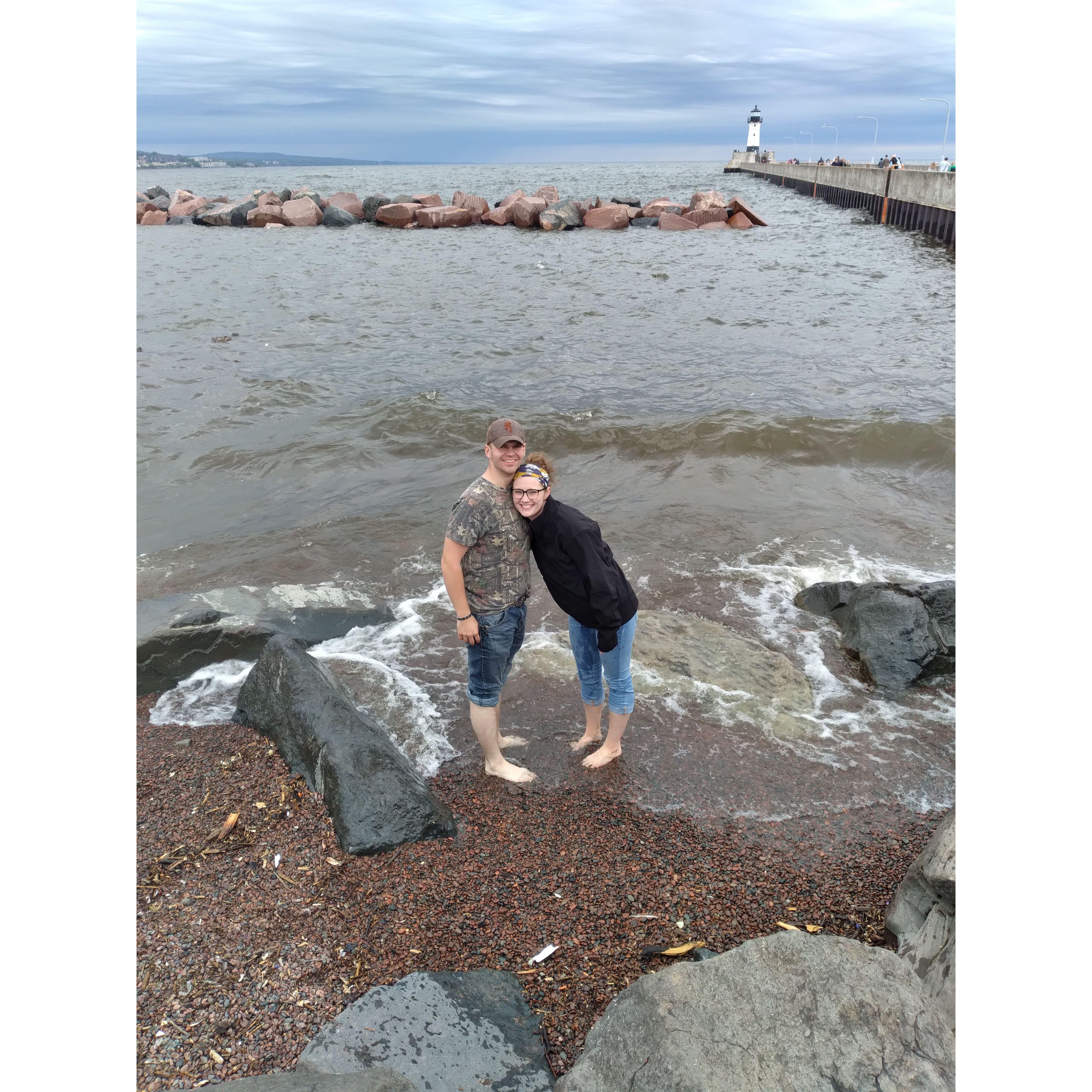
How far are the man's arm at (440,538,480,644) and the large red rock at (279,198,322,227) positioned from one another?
46.1m

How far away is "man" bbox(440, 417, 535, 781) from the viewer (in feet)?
12.4

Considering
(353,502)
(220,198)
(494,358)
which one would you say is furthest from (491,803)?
(220,198)

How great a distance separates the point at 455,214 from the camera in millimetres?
42594

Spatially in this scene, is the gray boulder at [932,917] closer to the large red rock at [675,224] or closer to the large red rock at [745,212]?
the large red rock at [675,224]

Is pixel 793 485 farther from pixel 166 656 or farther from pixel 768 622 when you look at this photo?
pixel 166 656

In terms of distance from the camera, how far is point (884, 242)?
1447 inches

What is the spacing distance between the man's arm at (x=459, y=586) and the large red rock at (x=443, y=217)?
42647 millimetres

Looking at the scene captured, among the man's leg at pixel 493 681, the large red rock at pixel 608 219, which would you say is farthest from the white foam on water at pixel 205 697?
the large red rock at pixel 608 219

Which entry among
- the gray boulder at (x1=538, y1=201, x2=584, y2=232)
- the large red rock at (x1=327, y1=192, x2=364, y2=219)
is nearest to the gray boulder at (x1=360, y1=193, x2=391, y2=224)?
the large red rock at (x1=327, y1=192, x2=364, y2=219)

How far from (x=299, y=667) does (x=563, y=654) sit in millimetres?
2202

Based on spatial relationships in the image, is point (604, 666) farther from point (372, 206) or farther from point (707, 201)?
point (707, 201)

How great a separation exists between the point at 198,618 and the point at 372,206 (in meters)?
45.1

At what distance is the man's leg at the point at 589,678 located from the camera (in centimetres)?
436

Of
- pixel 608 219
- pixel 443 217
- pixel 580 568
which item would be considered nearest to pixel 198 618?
pixel 580 568
